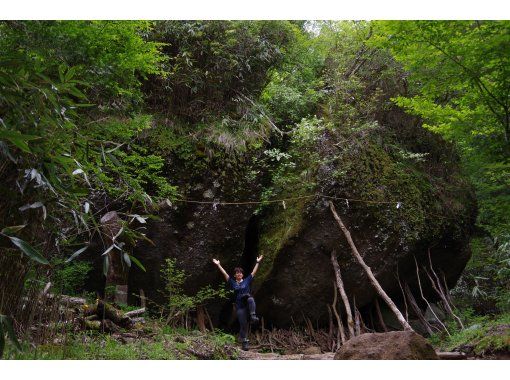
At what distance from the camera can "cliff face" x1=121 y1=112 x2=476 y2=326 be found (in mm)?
7445

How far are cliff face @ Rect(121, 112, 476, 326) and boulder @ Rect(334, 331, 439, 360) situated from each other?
11.9ft

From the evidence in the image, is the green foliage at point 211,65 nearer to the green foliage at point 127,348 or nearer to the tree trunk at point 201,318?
the tree trunk at point 201,318

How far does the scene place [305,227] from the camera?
7738 mm

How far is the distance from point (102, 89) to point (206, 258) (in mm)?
3312

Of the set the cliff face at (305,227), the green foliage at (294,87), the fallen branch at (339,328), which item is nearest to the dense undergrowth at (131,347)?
the cliff face at (305,227)

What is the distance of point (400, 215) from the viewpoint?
799cm

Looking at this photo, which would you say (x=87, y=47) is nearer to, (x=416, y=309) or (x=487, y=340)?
(x=487, y=340)

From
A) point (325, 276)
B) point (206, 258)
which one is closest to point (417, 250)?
point (325, 276)

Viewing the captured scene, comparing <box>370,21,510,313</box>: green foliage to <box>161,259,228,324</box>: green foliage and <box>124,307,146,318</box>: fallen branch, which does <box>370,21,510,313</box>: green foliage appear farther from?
<box>124,307,146,318</box>: fallen branch

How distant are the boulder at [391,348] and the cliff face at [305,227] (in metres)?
3.64

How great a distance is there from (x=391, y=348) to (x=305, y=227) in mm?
3953

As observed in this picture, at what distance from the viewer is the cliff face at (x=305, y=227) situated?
24.4 feet
